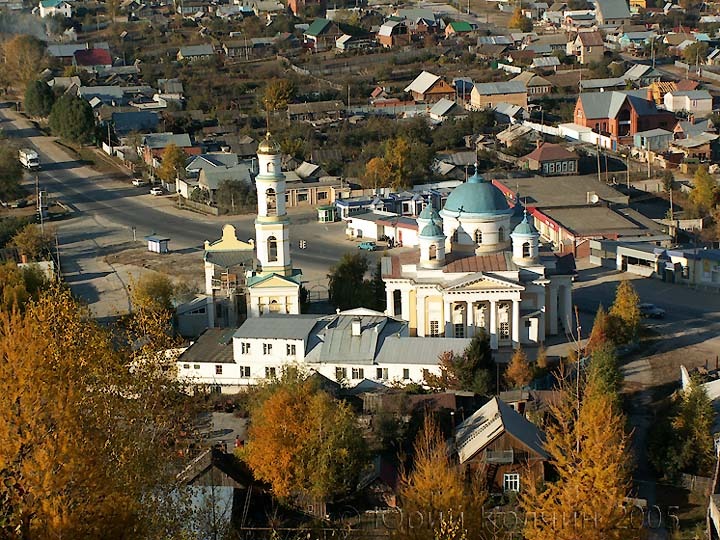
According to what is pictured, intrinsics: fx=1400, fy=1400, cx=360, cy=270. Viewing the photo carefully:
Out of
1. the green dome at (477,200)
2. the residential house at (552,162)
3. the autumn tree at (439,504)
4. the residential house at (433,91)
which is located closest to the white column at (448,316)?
the green dome at (477,200)

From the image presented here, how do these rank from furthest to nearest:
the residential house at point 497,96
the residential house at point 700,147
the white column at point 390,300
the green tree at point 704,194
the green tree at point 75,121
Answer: the residential house at point 497,96, the green tree at point 75,121, the residential house at point 700,147, the green tree at point 704,194, the white column at point 390,300

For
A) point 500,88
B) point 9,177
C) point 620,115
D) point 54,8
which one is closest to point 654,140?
point 620,115

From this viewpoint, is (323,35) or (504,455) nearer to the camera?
(504,455)

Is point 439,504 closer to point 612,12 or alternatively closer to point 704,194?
point 704,194

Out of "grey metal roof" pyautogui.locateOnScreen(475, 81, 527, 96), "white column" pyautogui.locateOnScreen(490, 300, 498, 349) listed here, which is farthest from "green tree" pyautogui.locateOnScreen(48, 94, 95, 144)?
"white column" pyautogui.locateOnScreen(490, 300, 498, 349)

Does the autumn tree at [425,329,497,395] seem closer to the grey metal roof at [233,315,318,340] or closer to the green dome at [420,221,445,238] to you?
the grey metal roof at [233,315,318,340]

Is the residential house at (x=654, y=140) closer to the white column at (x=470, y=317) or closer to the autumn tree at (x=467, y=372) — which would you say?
the white column at (x=470, y=317)
